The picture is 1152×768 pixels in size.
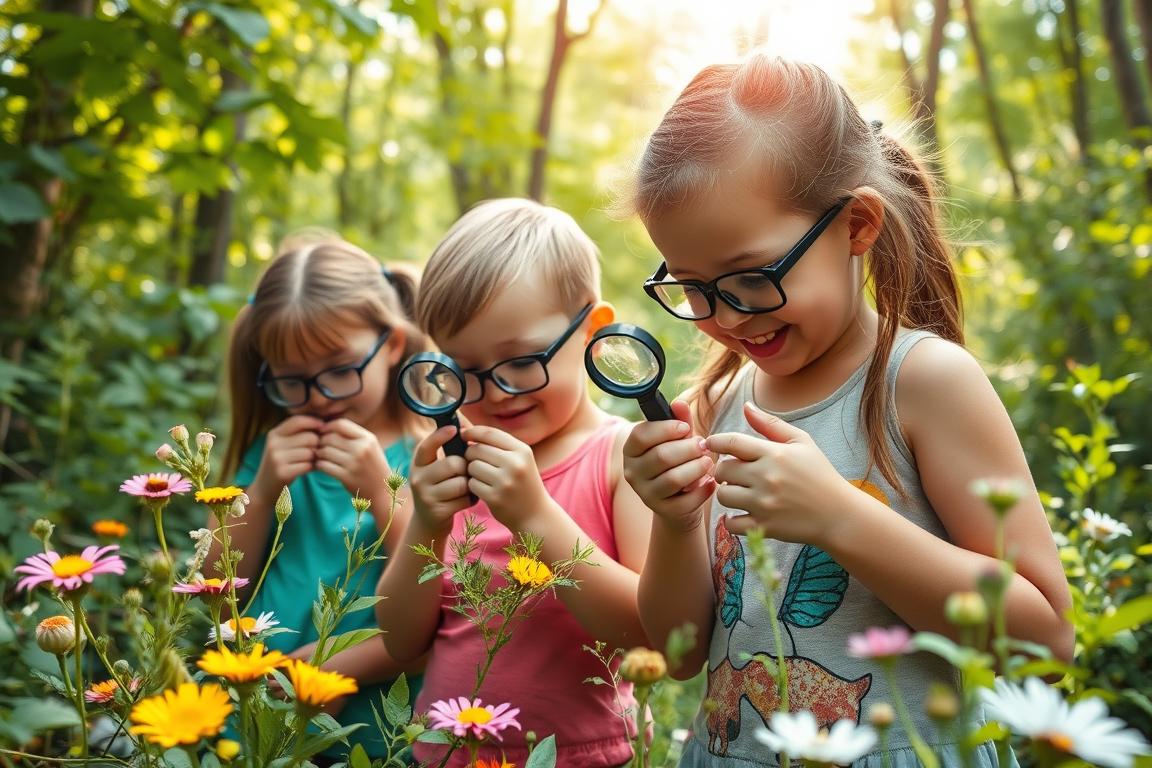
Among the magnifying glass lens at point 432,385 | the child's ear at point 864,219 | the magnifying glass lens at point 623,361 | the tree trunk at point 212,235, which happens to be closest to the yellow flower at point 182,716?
the magnifying glass lens at point 623,361

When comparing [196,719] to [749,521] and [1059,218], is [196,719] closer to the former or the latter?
[749,521]

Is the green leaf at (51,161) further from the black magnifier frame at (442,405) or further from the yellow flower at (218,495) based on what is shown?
the yellow flower at (218,495)

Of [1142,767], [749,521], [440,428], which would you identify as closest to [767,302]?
[749,521]

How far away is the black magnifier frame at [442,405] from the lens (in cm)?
150

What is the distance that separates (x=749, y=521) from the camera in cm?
123

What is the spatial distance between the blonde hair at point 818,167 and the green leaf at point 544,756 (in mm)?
621

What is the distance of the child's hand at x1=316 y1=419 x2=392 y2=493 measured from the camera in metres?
2.00

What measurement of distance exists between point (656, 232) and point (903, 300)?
0.38m

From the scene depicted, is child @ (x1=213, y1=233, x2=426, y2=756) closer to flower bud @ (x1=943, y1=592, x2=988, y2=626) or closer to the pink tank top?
the pink tank top

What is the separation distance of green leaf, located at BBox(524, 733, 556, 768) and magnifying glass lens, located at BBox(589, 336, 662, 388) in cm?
49

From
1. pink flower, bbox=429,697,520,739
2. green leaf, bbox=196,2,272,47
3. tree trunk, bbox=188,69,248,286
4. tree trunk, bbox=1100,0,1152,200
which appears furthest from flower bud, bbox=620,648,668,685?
tree trunk, bbox=1100,0,1152,200

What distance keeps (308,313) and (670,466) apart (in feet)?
3.82

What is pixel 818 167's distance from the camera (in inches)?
53.9

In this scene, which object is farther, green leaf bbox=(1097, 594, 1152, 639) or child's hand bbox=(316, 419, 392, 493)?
child's hand bbox=(316, 419, 392, 493)
